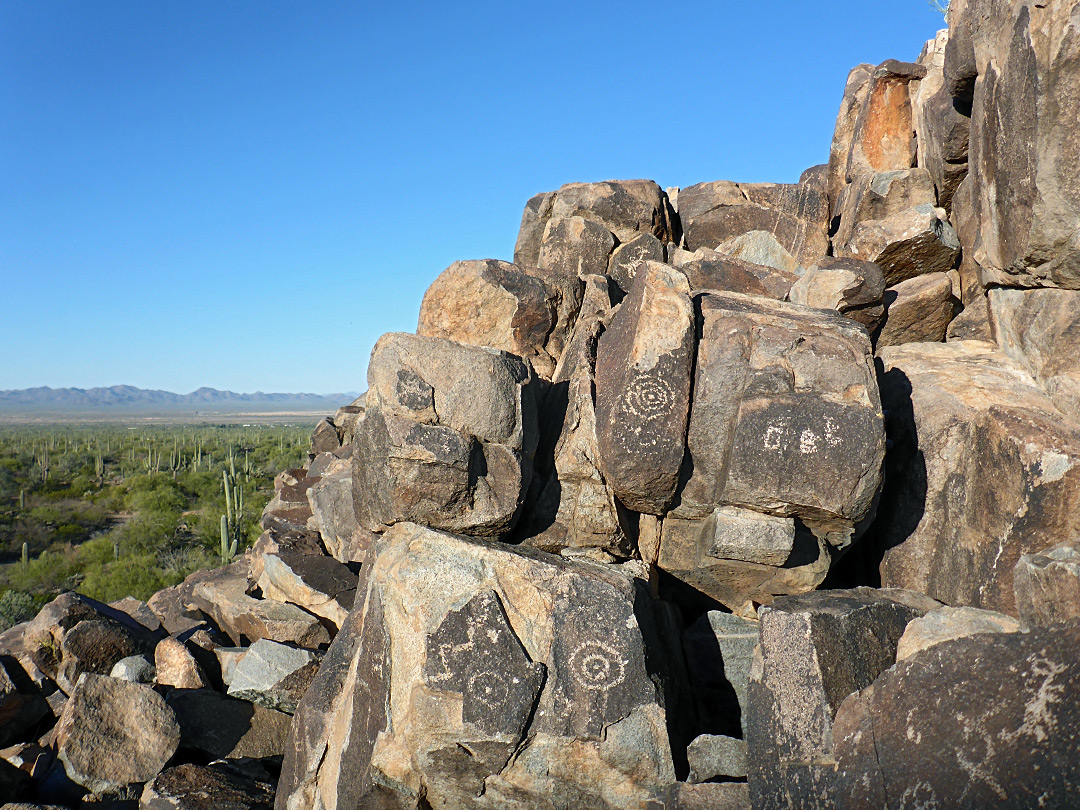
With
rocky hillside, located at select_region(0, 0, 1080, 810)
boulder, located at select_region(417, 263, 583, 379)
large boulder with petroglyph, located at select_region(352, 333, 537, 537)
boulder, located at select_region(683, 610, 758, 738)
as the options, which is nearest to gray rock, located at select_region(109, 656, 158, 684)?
rocky hillside, located at select_region(0, 0, 1080, 810)

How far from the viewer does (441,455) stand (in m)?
5.25

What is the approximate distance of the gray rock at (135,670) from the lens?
6234 mm

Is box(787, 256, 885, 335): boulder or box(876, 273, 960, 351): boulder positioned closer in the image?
box(787, 256, 885, 335): boulder

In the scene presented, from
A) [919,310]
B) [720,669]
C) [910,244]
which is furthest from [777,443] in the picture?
[910,244]

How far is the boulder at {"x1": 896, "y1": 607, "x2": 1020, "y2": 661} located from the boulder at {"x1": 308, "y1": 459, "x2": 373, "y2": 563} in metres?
5.06

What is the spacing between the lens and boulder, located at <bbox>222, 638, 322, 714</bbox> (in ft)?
19.6

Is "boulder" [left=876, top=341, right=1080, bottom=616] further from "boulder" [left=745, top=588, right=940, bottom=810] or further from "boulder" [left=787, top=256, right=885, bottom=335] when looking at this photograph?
"boulder" [left=745, top=588, right=940, bottom=810]

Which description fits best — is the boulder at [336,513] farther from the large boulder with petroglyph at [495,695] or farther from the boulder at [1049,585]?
the boulder at [1049,585]

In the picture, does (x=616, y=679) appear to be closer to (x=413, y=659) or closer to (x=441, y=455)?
(x=413, y=659)

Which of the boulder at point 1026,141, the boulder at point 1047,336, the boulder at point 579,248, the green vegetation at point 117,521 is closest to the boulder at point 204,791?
the boulder at point 579,248

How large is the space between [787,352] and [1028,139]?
6.88 feet

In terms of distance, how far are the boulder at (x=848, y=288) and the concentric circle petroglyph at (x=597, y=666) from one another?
3603mm

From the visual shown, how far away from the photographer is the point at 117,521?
27.4 metres

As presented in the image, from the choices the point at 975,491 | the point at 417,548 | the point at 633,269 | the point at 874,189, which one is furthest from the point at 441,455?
the point at 874,189
